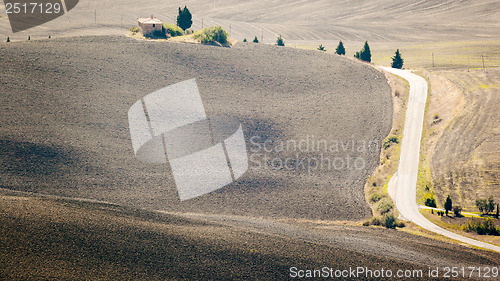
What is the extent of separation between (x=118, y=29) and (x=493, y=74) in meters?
51.9

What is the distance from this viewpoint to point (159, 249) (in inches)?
803

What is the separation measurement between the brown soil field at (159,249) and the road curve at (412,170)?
4.80 meters

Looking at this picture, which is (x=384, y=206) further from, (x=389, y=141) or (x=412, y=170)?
(x=389, y=141)

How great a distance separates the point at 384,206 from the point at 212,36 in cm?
3057

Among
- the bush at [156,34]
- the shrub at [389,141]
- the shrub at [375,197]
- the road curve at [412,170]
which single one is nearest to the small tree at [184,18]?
the bush at [156,34]

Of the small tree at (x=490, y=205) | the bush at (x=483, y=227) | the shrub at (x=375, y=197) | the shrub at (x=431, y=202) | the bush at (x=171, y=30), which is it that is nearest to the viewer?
the bush at (x=483, y=227)

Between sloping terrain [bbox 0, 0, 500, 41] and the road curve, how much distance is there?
127ft

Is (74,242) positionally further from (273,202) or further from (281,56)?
(281,56)

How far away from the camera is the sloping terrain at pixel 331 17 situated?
8806cm

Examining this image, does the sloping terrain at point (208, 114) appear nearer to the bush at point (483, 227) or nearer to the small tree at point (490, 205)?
the bush at point (483, 227)

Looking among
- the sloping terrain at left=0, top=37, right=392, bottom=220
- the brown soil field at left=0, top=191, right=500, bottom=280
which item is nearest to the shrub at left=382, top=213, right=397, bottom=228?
the sloping terrain at left=0, top=37, right=392, bottom=220

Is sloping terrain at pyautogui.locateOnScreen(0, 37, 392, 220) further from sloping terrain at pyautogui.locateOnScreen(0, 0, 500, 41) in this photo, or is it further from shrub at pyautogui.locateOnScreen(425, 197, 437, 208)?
sloping terrain at pyautogui.locateOnScreen(0, 0, 500, 41)

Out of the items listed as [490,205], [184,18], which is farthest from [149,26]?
[490,205]

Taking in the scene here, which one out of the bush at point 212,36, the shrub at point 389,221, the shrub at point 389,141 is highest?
the bush at point 212,36
